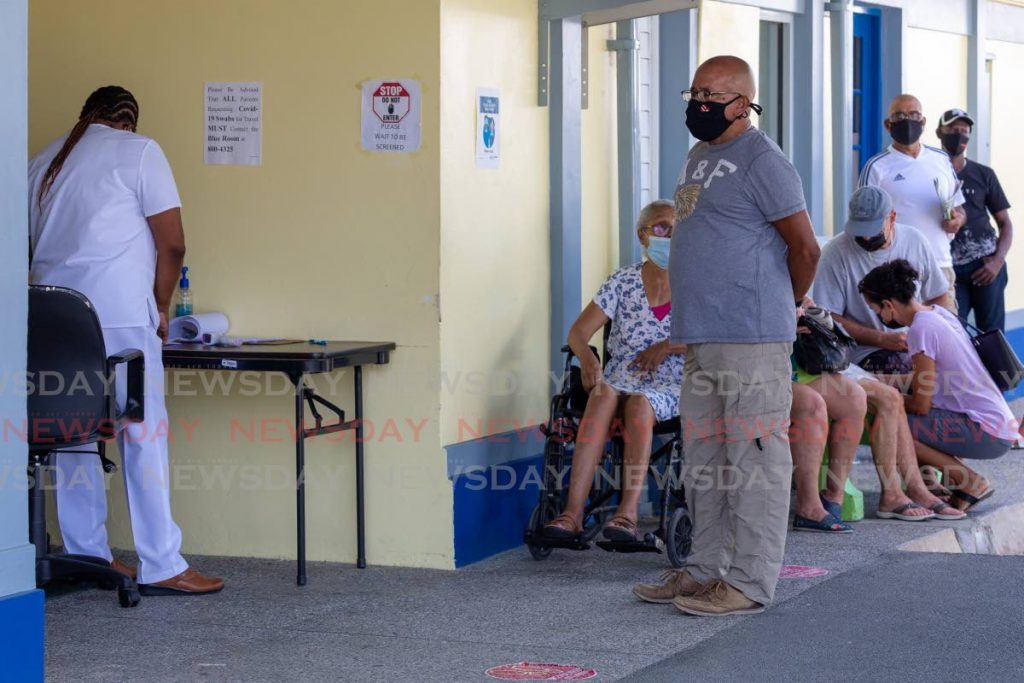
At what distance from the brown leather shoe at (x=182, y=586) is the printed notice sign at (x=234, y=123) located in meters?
1.71

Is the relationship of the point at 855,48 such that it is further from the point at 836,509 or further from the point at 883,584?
the point at 883,584

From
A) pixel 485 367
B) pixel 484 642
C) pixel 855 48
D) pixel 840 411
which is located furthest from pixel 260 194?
pixel 855 48

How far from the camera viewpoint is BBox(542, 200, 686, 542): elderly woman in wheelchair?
6.20m

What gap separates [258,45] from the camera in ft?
21.0

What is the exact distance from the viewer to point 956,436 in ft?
24.0

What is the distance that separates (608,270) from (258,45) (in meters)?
1.98

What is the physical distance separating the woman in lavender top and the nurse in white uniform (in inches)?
129

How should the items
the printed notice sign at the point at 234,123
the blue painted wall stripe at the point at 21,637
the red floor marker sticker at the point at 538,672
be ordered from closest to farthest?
1. the blue painted wall stripe at the point at 21,637
2. the red floor marker sticker at the point at 538,672
3. the printed notice sign at the point at 234,123

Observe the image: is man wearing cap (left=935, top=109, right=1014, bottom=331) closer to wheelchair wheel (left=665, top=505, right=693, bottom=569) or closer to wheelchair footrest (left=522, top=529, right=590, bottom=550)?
wheelchair wheel (left=665, top=505, right=693, bottom=569)

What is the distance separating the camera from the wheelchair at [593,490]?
6160mm

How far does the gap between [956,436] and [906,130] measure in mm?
2191

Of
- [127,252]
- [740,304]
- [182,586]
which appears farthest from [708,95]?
[182,586]

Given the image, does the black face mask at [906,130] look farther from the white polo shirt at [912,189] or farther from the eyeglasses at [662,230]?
the eyeglasses at [662,230]

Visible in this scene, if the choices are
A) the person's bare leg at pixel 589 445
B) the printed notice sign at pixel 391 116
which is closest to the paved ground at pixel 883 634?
the person's bare leg at pixel 589 445
